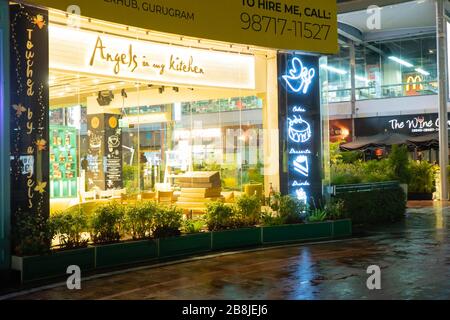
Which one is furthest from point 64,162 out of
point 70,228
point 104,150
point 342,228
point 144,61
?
point 342,228

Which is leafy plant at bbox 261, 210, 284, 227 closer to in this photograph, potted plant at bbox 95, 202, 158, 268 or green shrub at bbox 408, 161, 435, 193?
potted plant at bbox 95, 202, 158, 268

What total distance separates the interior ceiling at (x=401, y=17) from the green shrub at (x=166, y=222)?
660 inches

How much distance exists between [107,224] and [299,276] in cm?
333

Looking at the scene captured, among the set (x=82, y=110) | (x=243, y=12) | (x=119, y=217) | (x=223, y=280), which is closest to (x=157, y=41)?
(x=243, y=12)

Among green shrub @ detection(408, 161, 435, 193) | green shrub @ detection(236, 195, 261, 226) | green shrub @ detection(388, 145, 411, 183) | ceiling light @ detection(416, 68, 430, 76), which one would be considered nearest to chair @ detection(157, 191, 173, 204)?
green shrub @ detection(236, 195, 261, 226)

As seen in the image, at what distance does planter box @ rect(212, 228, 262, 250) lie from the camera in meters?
10.5

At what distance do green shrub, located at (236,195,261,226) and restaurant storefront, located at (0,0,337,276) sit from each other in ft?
3.13

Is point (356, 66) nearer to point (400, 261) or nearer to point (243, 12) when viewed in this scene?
point (243, 12)

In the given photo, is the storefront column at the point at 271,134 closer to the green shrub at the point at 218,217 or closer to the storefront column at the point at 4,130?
the green shrub at the point at 218,217

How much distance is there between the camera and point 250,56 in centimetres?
1335

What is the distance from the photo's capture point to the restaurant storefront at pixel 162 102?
8.81 m

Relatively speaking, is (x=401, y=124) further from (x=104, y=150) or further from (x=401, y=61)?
(x=104, y=150)
